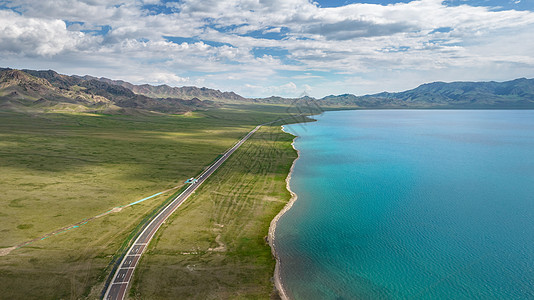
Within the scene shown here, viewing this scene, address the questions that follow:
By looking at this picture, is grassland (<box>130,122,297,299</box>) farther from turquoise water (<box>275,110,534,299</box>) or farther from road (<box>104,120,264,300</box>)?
turquoise water (<box>275,110,534,299</box>)

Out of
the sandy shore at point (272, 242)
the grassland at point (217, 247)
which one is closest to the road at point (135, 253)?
the grassland at point (217, 247)

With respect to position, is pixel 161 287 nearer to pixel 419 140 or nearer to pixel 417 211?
pixel 417 211

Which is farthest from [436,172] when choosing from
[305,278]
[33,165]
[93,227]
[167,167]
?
[33,165]

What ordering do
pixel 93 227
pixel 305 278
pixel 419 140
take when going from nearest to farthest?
pixel 305 278 → pixel 93 227 → pixel 419 140

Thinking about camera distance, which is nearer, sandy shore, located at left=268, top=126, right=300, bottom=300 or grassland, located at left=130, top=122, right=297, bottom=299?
grassland, located at left=130, top=122, right=297, bottom=299

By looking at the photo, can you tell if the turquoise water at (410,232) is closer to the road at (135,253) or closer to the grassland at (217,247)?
the grassland at (217,247)

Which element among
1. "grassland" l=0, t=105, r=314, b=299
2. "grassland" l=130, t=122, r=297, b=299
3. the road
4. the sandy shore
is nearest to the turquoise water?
the sandy shore
